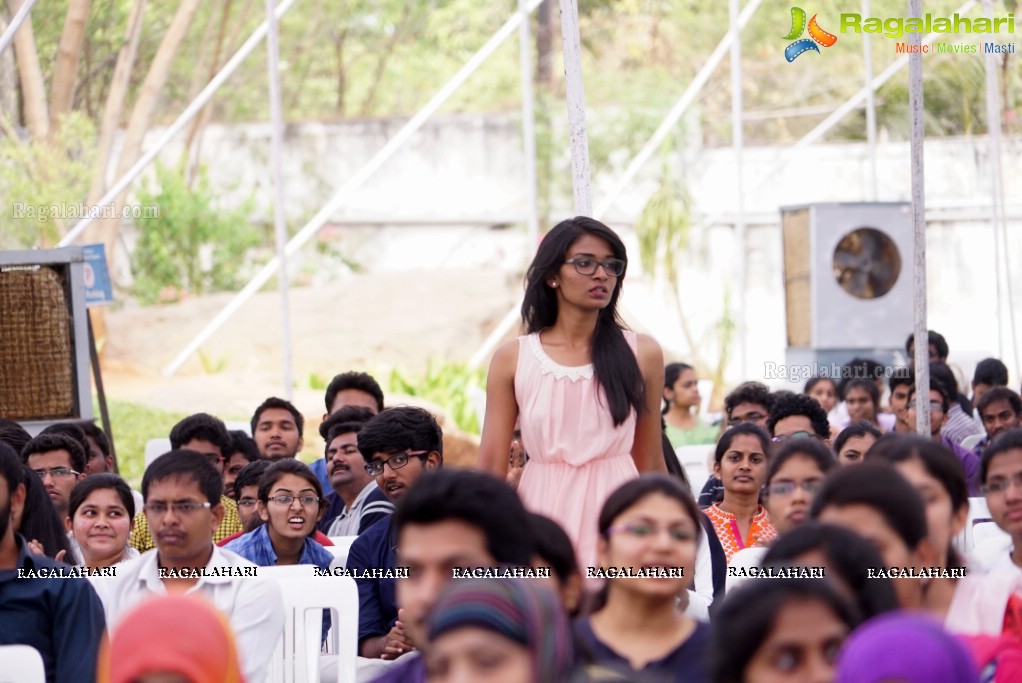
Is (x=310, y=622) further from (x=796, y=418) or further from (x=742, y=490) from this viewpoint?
(x=796, y=418)

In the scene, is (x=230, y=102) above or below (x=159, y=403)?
above

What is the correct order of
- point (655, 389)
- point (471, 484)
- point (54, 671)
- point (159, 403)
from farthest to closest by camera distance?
point (159, 403) < point (655, 389) < point (54, 671) < point (471, 484)

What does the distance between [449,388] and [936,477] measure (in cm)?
1171

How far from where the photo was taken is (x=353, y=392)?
811 centimetres

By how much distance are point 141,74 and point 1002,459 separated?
1904cm

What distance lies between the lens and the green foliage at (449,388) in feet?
49.1

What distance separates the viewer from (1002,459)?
4473 millimetres

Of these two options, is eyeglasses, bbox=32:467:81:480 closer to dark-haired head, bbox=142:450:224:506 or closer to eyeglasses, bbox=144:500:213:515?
dark-haired head, bbox=142:450:224:506

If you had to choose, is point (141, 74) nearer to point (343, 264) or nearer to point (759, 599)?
point (343, 264)

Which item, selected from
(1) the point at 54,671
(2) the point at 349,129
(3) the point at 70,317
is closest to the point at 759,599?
(1) the point at 54,671

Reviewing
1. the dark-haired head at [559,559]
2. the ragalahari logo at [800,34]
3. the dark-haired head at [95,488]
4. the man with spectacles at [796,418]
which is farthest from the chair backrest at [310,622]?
the ragalahari logo at [800,34]

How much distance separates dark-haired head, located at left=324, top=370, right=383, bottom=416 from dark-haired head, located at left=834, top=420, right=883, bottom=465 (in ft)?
8.66

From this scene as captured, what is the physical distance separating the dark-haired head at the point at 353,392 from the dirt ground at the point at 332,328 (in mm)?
8627

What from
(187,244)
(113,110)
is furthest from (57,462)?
(187,244)
